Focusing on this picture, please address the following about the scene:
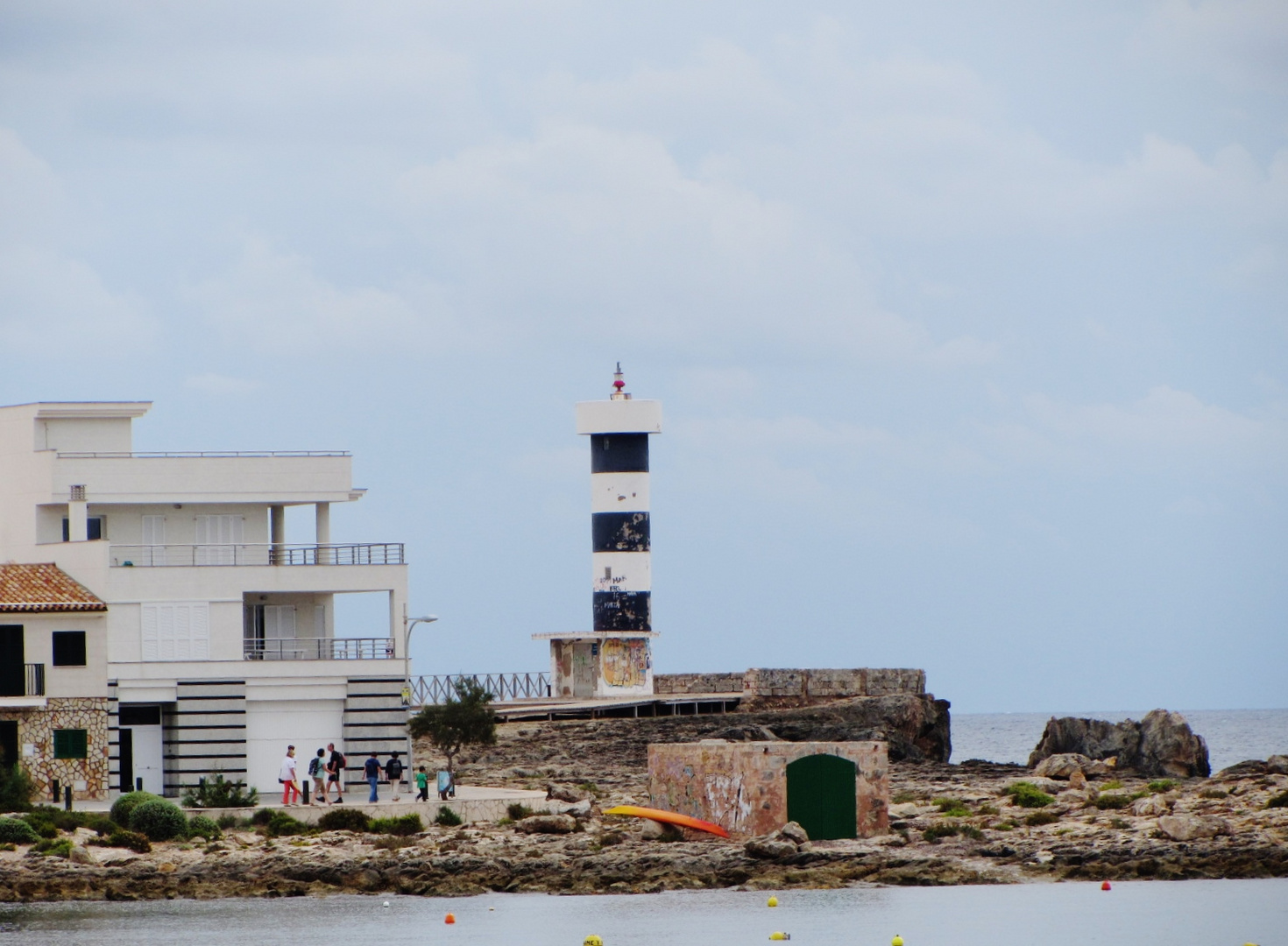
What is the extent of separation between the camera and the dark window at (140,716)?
1943 inches

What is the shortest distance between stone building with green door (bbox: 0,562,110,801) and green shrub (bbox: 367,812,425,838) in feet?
24.1

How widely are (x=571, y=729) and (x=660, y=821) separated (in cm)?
2305

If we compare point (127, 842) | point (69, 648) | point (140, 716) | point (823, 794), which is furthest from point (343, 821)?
point (823, 794)

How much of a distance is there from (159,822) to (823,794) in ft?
42.4

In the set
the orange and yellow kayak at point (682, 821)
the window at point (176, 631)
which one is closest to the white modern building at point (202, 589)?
the window at point (176, 631)

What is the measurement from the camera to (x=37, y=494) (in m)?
51.3

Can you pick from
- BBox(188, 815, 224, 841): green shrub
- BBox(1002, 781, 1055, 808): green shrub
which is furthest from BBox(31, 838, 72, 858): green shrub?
BBox(1002, 781, 1055, 808): green shrub

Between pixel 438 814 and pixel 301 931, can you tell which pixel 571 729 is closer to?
pixel 438 814

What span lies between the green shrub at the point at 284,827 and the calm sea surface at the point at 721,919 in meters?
4.56

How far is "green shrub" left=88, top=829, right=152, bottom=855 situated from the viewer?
43156 mm

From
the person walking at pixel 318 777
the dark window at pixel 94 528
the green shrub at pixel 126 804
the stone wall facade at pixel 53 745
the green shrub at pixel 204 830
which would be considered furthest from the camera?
the dark window at pixel 94 528

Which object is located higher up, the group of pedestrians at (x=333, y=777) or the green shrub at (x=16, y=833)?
the group of pedestrians at (x=333, y=777)

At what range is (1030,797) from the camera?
49.0 meters

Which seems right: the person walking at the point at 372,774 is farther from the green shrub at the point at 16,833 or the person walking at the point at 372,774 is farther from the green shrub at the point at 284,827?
the green shrub at the point at 16,833
